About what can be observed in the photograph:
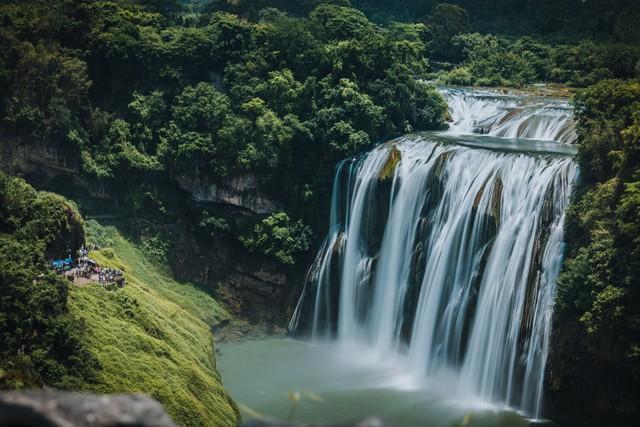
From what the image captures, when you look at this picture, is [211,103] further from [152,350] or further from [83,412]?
[83,412]

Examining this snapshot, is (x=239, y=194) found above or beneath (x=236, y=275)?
above

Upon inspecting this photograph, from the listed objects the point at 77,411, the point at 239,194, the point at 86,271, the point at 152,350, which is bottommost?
the point at 152,350

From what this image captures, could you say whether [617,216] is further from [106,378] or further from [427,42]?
[427,42]

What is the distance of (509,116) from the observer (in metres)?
39.7

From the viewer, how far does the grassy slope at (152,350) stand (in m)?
23.4

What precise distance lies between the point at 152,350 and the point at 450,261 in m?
11.2

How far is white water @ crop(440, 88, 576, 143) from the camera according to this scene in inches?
1468

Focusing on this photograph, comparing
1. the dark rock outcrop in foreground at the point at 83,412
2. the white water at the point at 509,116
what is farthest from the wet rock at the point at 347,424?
the white water at the point at 509,116

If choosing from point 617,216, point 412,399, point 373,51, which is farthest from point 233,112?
point 617,216

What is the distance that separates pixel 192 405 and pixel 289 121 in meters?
17.3

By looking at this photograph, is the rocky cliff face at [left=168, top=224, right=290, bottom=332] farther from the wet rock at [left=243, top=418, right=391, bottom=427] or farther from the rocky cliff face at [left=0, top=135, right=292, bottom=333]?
the wet rock at [left=243, top=418, right=391, bottom=427]

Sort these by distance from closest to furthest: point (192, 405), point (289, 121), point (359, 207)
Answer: point (192, 405) → point (359, 207) → point (289, 121)

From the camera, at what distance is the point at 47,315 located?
22.3m

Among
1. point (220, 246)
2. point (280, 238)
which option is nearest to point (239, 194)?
point (220, 246)
